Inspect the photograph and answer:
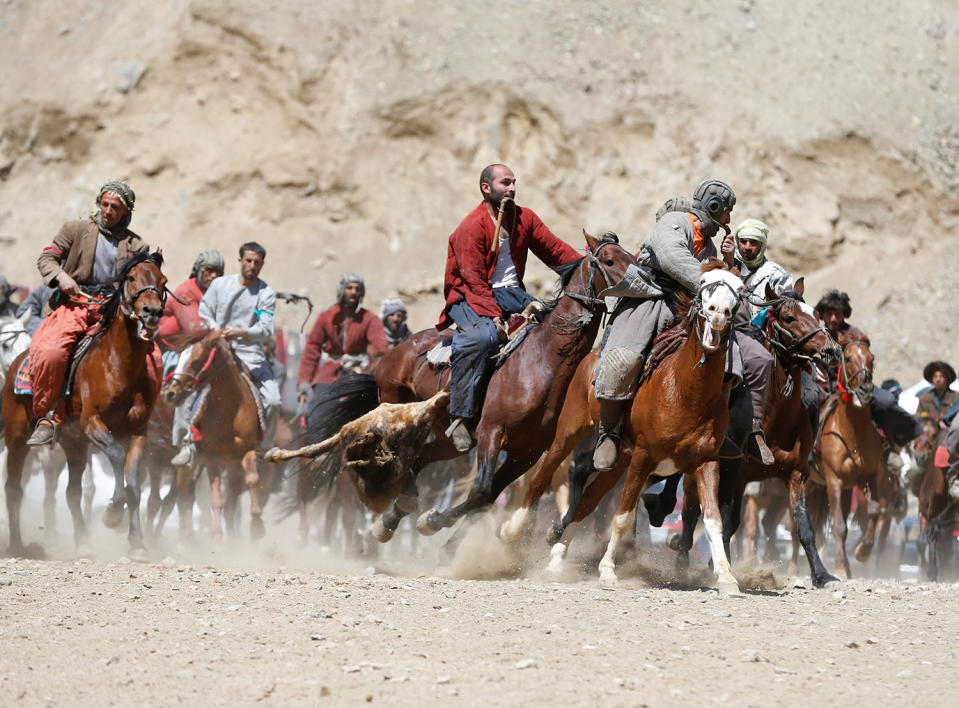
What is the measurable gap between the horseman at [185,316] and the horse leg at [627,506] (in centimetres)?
577

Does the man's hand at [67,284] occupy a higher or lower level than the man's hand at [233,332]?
lower

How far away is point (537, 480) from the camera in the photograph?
30.7 feet

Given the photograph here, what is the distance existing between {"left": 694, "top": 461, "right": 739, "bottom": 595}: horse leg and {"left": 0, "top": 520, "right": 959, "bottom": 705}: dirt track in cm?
14

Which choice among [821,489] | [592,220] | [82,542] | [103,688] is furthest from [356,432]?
[592,220]

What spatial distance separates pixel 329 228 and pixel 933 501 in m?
19.8

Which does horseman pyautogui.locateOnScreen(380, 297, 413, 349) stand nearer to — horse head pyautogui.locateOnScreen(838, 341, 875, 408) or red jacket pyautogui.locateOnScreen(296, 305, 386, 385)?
red jacket pyautogui.locateOnScreen(296, 305, 386, 385)

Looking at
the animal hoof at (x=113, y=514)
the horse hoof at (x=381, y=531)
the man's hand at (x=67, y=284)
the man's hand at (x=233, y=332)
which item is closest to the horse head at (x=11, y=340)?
the man's hand at (x=233, y=332)

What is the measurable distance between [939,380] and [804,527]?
7273 millimetres

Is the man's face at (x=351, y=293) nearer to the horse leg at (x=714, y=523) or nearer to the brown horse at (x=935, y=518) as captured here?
the brown horse at (x=935, y=518)

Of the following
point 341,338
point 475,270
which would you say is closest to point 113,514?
point 475,270

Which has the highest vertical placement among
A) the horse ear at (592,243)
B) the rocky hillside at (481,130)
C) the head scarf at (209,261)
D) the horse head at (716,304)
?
the rocky hillside at (481,130)

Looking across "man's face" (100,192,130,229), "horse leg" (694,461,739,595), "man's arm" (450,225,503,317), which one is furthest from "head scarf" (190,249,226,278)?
"horse leg" (694,461,739,595)

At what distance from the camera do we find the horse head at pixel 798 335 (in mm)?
9898

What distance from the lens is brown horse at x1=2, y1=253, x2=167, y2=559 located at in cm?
1034
